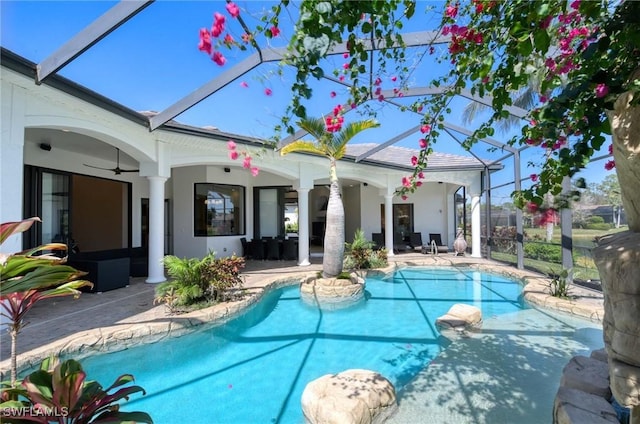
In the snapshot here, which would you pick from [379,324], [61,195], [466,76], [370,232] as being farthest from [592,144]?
[370,232]

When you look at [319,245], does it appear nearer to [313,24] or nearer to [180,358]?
[180,358]

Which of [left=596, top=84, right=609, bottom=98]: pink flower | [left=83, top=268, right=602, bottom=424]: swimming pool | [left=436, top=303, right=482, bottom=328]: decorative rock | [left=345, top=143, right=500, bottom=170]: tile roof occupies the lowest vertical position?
[left=83, top=268, right=602, bottom=424]: swimming pool

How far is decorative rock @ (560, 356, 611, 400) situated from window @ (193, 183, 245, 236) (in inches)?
414

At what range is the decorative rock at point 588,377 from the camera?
2.59m

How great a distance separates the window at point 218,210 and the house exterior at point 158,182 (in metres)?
0.04

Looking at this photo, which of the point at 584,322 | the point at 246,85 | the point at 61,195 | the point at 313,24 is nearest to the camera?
the point at 313,24

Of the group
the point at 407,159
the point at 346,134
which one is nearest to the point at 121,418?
the point at 346,134

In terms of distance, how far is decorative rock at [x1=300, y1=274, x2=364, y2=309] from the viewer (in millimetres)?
7000

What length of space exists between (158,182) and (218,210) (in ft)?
14.5

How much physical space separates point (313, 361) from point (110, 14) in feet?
17.5

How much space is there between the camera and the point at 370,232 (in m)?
15.8

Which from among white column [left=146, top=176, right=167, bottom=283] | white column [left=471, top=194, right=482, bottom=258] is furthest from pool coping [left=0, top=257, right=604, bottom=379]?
white column [left=471, top=194, right=482, bottom=258]

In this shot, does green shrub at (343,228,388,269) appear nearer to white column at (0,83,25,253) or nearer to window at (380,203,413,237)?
window at (380,203,413,237)

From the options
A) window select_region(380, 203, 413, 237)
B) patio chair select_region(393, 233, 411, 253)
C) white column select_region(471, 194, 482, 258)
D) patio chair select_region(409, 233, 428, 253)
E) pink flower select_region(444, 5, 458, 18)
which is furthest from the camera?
window select_region(380, 203, 413, 237)
